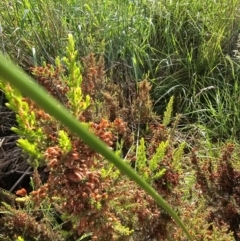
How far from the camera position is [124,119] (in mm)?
2090

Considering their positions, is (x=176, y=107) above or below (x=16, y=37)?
below

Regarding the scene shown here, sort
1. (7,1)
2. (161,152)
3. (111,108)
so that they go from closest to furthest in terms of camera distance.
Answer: (161,152) < (111,108) < (7,1)

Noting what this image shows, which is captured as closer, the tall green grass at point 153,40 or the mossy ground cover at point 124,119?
the mossy ground cover at point 124,119

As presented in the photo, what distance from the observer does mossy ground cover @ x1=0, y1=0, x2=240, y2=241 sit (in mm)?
1096

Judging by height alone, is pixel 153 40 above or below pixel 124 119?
above

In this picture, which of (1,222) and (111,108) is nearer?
(1,222)

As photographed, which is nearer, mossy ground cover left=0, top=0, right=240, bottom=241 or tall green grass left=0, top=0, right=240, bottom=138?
mossy ground cover left=0, top=0, right=240, bottom=241

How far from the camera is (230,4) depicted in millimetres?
2752

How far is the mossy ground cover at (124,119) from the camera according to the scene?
1.10m

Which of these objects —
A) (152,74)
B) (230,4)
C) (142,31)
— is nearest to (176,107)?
(152,74)

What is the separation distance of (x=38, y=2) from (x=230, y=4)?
3.48 feet

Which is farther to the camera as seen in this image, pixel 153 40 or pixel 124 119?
pixel 153 40

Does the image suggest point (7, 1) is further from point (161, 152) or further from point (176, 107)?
point (161, 152)

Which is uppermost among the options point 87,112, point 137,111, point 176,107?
point 87,112
